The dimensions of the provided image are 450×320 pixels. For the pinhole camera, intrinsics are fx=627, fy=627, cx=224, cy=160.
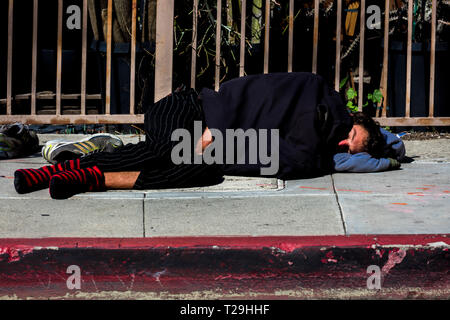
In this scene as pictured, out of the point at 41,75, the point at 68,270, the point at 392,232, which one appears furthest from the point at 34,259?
the point at 41,75

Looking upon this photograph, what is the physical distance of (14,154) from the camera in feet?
14.4

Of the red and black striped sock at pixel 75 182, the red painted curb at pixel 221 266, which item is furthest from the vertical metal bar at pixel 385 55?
the red painted curb at pixel 221 266

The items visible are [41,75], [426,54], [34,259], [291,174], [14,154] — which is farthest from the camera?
[41,75]

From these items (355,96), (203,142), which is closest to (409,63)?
(355,96)

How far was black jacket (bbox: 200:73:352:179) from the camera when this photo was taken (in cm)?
355

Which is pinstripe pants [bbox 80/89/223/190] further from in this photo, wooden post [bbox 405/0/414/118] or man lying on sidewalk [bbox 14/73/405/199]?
wooden post [bbox 405/0/414/118]

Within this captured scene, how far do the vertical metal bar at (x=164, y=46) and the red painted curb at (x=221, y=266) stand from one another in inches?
103

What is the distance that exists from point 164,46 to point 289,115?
160cm

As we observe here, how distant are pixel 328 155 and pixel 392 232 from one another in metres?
1.32

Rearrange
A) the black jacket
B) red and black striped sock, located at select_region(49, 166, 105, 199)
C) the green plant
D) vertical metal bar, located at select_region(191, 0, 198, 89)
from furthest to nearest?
the green plant → vertical metal bar, located at select_region(191, 0, 198, 89) → the black jacket → red and black striped sock, located at select_region(49, 166, 105, 199)

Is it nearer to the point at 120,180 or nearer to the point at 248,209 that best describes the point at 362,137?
the point at 248,209

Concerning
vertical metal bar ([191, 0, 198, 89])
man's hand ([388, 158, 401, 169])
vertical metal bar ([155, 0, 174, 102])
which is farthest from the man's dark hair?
vertical metal bar ([155, 0, 174, 102])

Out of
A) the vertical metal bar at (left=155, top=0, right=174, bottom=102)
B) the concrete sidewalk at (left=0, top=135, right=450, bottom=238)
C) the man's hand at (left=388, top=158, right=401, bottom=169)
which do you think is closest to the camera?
the concrete sidewalk at (left=0, top=135, right=450, bottom=238)
